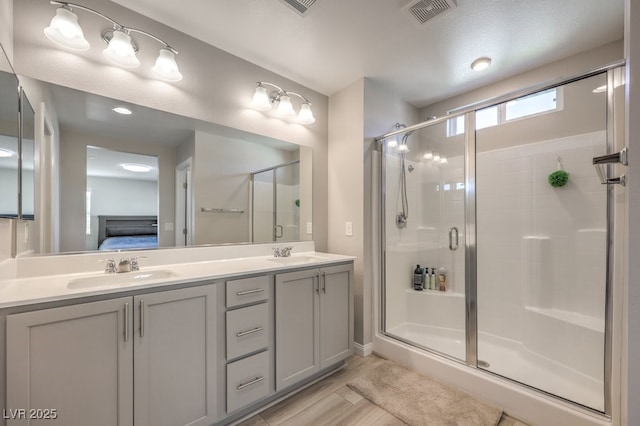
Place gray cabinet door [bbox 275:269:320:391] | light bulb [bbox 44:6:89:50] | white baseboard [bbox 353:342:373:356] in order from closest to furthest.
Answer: light bulb [bbox 44:6:89:50], gray cabinet door [bbox 275:269:320:391], white baseboard [bbox 353:342:373:356]

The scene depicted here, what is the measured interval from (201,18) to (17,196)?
1.47 meters

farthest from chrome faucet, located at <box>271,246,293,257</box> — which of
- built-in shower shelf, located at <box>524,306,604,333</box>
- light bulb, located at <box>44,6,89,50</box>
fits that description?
built-in shower shelf, located at <box>524,306,604,333</box>

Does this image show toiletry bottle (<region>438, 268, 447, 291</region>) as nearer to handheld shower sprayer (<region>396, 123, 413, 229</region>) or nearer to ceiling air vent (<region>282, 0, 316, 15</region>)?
handheld shower sprayer (<region>396, 123, 413, 229</region>)

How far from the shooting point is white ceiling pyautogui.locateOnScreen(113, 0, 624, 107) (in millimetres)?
1623

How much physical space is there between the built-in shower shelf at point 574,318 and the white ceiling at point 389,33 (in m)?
2.10

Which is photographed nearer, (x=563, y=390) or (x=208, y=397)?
(x=208, y=397)

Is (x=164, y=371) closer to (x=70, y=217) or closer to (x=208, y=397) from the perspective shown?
(x=208, y=397)

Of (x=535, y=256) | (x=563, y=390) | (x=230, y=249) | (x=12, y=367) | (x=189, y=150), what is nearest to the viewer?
(x=12, y=367)

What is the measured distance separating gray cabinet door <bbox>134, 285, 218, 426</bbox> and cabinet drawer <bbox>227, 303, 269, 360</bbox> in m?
0.10

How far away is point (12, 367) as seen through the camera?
93 cm

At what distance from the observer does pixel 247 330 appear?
152cm

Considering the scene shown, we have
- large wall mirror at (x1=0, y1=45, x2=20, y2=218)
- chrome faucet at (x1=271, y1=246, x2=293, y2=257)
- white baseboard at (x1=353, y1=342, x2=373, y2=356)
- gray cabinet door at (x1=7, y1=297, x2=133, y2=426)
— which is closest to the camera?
gray cabinet door at (x1=7, y1=297, x2=133, y2=426)

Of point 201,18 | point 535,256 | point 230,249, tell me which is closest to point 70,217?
point 230,249

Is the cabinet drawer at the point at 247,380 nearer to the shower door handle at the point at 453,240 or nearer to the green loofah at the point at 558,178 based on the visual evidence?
the shower door handle at the point at 453,240
